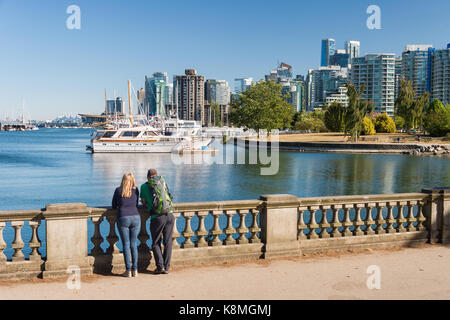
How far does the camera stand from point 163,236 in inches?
332

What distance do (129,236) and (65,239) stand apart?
1.03 meters

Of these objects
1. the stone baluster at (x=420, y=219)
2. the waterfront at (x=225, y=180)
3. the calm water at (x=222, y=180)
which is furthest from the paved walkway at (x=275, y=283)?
the waterfront at (x=225, y=180)

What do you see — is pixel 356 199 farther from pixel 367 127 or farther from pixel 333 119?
pixel 333 119

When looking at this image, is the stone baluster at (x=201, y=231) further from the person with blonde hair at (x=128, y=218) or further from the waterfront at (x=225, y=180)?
the waterfront at (x=225, y=180)

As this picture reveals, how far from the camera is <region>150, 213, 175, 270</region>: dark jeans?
832cm

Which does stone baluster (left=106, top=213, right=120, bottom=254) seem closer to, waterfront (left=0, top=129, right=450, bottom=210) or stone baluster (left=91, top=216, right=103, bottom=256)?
stone baluster (left=91, top=216, right=103, bottom=256)

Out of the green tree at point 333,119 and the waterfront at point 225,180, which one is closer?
the waterfront at point 225,180

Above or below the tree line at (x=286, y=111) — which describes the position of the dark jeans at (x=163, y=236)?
below

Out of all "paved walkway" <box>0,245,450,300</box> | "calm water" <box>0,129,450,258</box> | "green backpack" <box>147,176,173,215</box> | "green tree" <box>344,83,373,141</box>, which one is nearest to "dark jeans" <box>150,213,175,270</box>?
"green backpack" <box>147,176,173,215</box>

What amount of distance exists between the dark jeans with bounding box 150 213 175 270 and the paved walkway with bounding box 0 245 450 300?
247 millimetres

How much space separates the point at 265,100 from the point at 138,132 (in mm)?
30846

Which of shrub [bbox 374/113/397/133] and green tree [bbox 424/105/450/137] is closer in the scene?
green tree [bbox 424/105/450/137]

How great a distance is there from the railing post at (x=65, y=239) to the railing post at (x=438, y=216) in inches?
274

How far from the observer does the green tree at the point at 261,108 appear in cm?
10556
